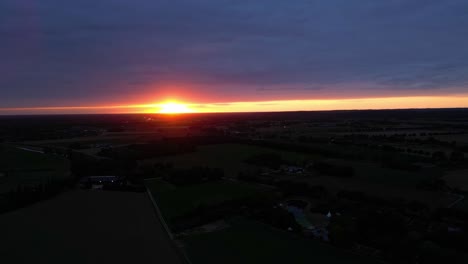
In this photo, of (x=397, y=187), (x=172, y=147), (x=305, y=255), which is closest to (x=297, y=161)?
(x=397, y=187)

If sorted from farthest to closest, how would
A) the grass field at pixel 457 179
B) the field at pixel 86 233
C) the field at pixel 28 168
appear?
the field at pixel 28 168 < the grass field at pixel 457 179 < the field at pixel 86 233

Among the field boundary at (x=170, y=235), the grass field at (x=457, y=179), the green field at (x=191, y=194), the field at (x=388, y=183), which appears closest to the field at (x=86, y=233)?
the field boundary at (x=170, y=235)

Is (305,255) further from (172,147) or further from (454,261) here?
(172,147)

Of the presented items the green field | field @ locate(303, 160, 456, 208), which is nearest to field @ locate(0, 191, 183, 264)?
the green field

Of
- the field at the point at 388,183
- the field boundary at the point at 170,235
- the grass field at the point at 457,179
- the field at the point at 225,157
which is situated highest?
the grass field at the point at 457,179

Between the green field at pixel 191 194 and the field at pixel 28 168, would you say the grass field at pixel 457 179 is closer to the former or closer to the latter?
the green field at pixel 191 194
